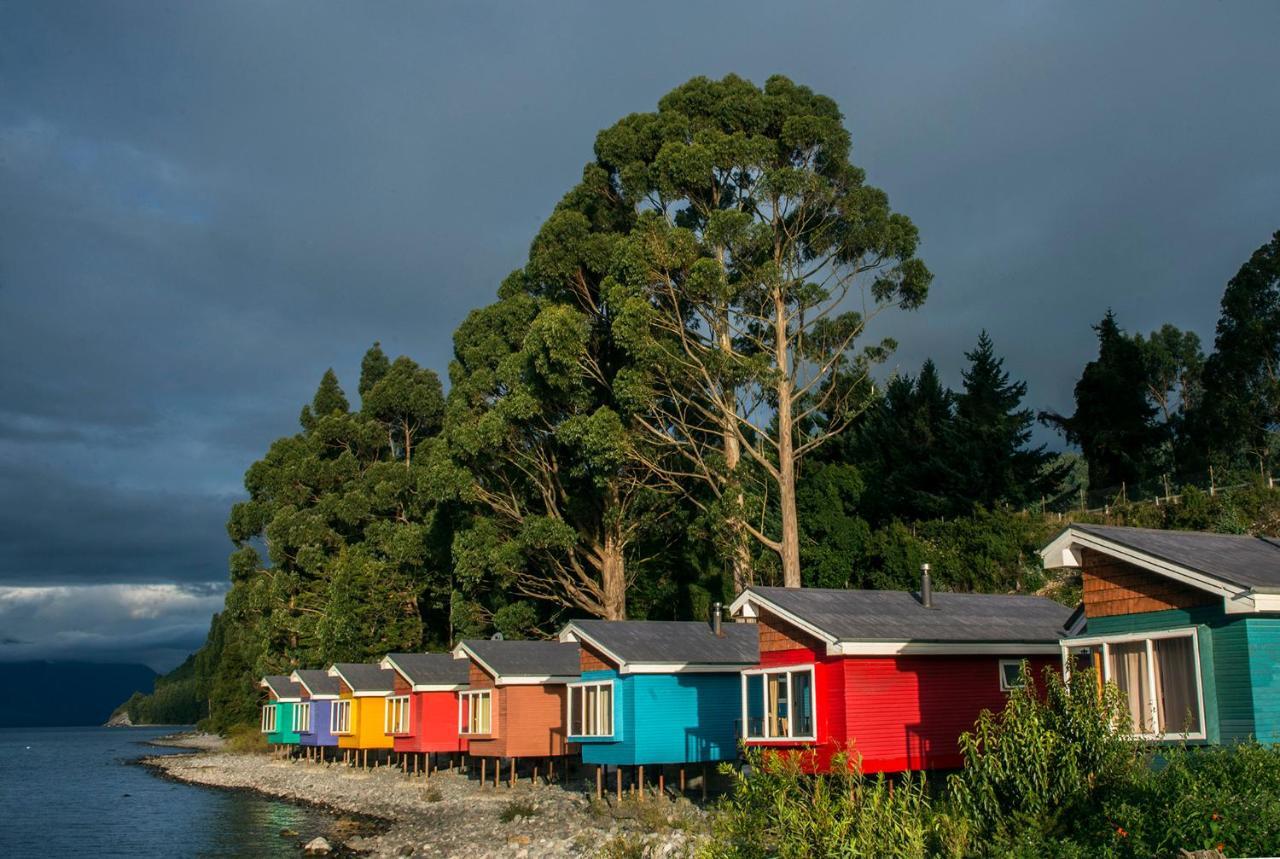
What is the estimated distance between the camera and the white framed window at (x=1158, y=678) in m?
14.5

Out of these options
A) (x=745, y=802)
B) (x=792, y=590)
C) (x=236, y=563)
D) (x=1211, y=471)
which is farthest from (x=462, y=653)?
(x=236, y=563)

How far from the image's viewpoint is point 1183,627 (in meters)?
14.8

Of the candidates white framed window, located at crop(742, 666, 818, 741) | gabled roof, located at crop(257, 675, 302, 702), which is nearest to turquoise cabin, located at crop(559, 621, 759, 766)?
white framed window, located at crop(742, 666, 818, 741)

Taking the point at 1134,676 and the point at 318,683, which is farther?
the point at 318,683

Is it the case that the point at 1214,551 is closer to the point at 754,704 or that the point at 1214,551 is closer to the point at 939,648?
the point at 939,648

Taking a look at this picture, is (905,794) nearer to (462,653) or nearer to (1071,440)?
(462,653)

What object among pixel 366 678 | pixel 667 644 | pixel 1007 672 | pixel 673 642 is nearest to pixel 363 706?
pixel 366 678

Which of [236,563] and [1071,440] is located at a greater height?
[1071,440]

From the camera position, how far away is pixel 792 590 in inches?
867

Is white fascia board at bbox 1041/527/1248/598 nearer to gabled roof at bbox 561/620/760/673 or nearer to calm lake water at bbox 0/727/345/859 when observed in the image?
gabled roof at bbox 561/620/760/673

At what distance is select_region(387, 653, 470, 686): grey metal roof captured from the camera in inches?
1547

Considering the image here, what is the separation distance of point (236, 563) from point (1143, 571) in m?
60.0

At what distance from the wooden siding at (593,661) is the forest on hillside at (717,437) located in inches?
249

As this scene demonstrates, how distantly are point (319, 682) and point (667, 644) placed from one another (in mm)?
30047
